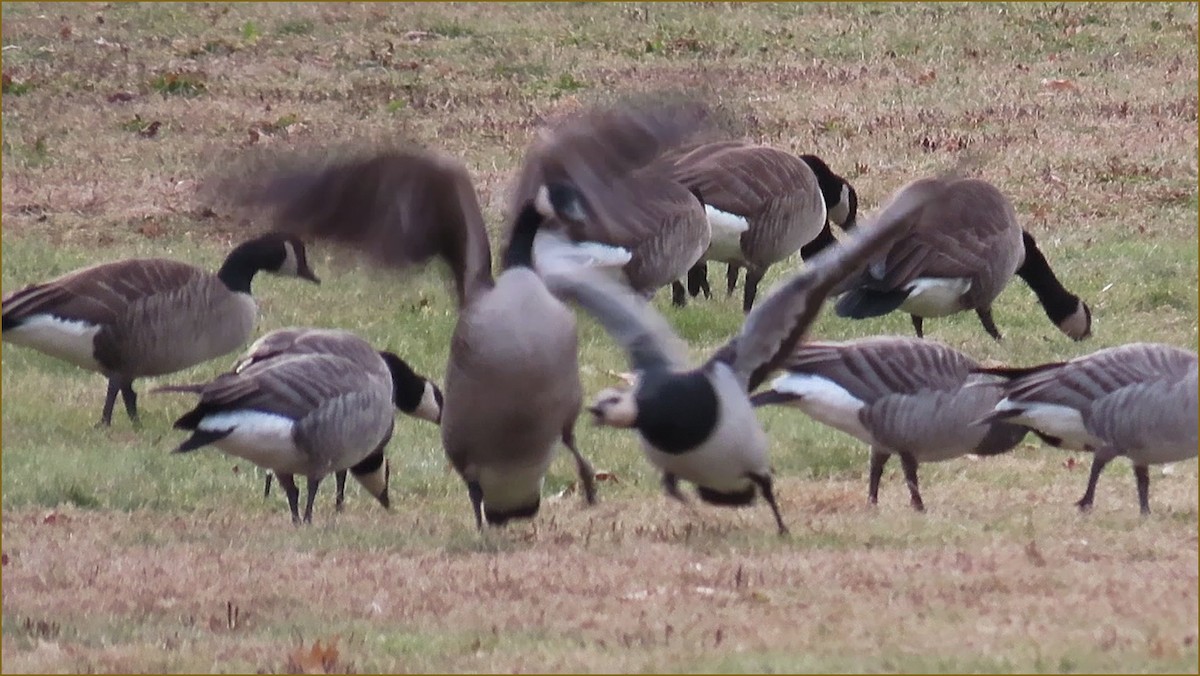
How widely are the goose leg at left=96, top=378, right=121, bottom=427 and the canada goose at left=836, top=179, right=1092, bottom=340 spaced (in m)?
4.67

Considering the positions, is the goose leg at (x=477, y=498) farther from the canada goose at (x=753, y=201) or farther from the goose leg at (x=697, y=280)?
the goose leg at (x=697, y=280)

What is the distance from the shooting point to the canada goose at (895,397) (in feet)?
29.5

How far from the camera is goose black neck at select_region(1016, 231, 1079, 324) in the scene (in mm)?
13000

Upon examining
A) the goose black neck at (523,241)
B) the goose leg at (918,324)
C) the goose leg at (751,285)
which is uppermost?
the goose black neck at (523,241)

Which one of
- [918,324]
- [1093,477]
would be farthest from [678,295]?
[1093,477]

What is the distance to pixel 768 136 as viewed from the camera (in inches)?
767

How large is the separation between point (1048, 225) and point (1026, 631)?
10.7m

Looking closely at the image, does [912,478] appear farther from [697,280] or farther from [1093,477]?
[697,280]

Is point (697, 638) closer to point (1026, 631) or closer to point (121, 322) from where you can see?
point (1026, 631)

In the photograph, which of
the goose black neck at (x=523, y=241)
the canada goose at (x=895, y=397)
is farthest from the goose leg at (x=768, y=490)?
the goose black neck at (x=523, y=241)

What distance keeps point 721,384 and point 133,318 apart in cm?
467

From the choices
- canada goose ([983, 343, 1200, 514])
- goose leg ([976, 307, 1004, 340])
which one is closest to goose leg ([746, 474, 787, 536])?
canada goose ([983, 343, 1200, 514])

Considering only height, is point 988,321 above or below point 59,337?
below

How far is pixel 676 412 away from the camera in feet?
25.4
